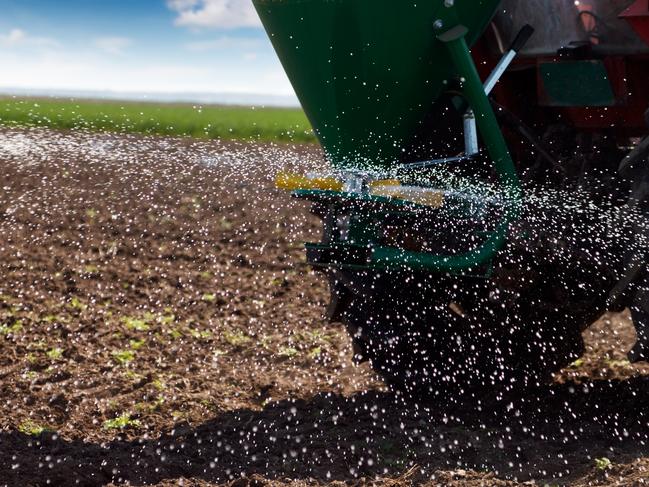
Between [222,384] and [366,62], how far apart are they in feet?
4.62

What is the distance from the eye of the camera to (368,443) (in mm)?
3191

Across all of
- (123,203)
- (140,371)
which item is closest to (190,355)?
(140,371)

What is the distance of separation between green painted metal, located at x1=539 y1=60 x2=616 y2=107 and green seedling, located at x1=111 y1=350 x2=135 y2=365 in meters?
1.97

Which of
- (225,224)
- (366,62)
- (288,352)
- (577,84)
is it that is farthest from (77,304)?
(577,84)

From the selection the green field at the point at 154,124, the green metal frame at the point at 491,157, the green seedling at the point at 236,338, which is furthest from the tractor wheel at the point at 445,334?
the green field at the point at 154,124

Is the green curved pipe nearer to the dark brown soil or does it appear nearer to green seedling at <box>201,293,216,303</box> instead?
the dark brown soil

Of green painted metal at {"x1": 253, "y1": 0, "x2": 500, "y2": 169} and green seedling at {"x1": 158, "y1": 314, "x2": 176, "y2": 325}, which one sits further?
green seedling at {"x1": 158, "y1": 314, "x2": 176, "y2": 325}

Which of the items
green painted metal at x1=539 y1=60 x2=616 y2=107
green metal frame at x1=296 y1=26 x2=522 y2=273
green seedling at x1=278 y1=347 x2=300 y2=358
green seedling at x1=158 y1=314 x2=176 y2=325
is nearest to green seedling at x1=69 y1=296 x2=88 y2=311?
green seedling at x1=158 y1=314 x2=176 y2=325

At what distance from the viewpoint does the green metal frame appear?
3121mm

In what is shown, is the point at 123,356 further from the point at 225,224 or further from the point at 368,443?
the point at 225,224

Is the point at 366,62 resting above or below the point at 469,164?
above

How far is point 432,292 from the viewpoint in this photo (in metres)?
3.43

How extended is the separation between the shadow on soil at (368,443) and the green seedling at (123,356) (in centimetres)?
77

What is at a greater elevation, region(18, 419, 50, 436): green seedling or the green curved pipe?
the green curved pipe
